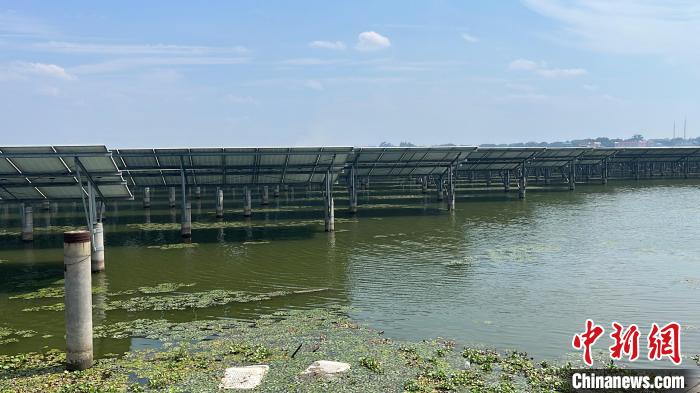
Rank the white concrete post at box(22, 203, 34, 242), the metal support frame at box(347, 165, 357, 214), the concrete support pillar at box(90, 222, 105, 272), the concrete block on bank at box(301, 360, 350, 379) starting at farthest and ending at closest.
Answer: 1. the metal support frame at box(347, 165, 357, 214)
2. the white concrete post at box(22, 203, 34, 242)
3. the concrete support pillar at box(90, 222, 105, 272)
4. the concrete block on bank at box(301, 360, 350, 379)

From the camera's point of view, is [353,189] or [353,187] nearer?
[353,187]

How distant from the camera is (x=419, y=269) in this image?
26.9 meters

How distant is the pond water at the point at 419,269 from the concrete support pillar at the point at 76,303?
215 cm

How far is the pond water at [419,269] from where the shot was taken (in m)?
17.9

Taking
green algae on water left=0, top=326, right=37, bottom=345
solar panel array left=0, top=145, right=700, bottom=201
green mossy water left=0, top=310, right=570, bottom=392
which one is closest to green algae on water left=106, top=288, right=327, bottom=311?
green mossy water left=0, top=310, right=570, bottom=392

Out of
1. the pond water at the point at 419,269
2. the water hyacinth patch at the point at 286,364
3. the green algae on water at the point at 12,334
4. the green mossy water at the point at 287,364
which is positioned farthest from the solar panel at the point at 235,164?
the green mossy water at the point at 287,364

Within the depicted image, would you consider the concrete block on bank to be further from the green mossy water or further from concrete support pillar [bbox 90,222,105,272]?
concrete support pillar [bbox 90,222,105,272]

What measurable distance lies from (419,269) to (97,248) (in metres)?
16.2

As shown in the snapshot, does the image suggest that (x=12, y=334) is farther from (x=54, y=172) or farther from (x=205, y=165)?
(x=205, y=165)

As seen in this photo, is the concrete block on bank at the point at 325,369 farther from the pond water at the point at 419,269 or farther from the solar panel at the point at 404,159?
the solar panel at the point at 404,159

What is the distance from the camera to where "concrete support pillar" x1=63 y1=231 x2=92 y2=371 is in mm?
13555

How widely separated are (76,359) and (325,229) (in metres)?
28.7

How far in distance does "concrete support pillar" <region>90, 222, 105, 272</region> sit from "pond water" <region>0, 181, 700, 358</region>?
2.36ft

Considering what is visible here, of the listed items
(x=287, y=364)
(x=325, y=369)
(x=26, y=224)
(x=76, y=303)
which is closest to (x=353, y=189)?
(x=26, y=224)
